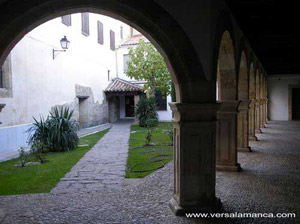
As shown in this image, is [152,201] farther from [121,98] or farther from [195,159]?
[121,98]

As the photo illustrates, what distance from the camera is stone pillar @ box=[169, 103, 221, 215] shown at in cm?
343

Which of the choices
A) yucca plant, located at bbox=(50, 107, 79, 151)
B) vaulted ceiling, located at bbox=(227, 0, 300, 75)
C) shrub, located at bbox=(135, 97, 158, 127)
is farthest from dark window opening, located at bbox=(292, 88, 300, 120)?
yucca plant, located at bbox=(50, 107, 79, 151)

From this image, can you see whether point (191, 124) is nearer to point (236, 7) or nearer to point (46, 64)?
point (236, 7)

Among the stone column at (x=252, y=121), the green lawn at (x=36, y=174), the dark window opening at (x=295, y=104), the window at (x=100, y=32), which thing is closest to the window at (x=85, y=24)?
the window at (x=100, y=32)

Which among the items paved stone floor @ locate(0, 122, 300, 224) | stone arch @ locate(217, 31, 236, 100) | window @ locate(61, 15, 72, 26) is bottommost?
paved stone floor @ locate(0, 122, 300, 224)

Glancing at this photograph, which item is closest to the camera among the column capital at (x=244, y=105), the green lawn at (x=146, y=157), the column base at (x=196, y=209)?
the column base at (x=196, y=209)

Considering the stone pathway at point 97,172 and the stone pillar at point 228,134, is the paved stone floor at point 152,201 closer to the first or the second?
the stone pillar at point 228,134

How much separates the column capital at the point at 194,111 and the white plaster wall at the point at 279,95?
16.1 metres

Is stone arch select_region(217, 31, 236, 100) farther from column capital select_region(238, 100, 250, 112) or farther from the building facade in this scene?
the building facade

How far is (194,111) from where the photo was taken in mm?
3381

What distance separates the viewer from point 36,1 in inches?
122

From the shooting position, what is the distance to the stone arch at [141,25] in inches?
122

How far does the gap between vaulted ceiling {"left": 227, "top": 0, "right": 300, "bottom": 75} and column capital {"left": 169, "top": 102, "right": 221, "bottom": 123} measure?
187 centimetres

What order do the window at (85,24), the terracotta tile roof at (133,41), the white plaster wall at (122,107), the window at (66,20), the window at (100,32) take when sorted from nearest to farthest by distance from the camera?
the window at (66,20) < the window at (85,24) < the window at (100,32) < the terracotta tile roof at (133,41) < the white plaster wall at (122,107)
